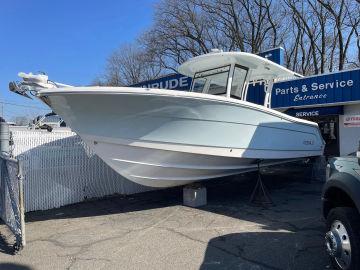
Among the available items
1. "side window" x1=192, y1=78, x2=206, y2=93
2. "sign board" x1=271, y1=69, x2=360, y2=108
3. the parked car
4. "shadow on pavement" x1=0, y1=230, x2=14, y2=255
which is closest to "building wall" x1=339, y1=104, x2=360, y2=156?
"sign board" x1=271, y1=69, x2=360, y2=108

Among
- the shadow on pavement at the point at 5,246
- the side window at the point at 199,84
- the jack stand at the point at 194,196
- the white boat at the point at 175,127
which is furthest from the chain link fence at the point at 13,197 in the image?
the side window at the point at 199,84

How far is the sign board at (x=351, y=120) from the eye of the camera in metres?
12.8

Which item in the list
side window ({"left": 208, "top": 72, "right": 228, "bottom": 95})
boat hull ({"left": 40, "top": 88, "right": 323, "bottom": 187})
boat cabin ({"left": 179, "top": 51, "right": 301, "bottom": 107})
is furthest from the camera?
side window ({"left": 208, "top": 72, "right": 228, "bottom": 95})

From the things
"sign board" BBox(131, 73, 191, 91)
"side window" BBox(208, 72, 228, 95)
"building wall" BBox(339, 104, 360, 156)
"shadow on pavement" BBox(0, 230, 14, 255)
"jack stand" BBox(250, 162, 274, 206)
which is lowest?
"shadow on pavement" BBox(0, 230, 14, 255)

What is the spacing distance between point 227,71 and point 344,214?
18.3ft

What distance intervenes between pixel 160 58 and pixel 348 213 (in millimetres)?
37723

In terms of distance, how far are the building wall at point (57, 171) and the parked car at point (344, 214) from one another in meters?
6.01

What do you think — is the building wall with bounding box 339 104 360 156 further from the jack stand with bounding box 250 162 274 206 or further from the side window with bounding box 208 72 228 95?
the side window with bounding box 208 72 228 95

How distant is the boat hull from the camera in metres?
7.25

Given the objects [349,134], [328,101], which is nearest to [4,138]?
[328,101]

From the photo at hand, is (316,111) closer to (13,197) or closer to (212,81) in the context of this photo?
(212,81)

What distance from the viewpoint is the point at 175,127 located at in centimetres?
765

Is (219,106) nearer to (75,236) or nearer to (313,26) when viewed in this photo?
(75,236)

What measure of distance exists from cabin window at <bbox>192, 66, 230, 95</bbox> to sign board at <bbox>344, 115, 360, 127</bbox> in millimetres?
5807
